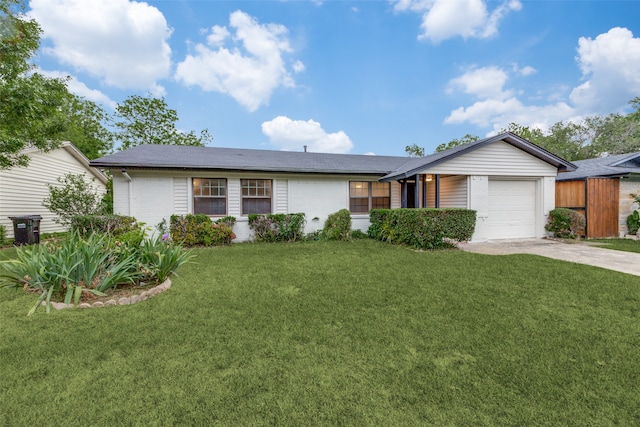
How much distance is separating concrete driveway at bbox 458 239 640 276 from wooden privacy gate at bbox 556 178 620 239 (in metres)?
2.19

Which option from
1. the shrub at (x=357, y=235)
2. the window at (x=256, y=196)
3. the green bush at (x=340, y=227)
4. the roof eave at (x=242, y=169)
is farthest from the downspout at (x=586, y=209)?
the window at (x=256, y=196)

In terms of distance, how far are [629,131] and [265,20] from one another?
121ft

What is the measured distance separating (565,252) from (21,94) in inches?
634

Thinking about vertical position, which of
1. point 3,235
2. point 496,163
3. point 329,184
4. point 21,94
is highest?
point 21,94

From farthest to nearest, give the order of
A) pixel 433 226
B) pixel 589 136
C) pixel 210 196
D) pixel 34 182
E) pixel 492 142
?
pixel 589 136, pixel 34 182, pixel 210 196, pixel 492 142, pixel 433 226

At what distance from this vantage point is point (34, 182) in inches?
457

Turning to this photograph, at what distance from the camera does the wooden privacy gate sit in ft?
31.4

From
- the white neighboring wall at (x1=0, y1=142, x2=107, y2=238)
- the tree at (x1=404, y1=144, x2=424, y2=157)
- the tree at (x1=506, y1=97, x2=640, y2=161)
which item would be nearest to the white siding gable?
the white neighboring wall at (x1=0, y1=142, x2=107, y2=238)

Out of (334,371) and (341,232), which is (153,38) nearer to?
(341,232)

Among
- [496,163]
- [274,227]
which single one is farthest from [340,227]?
[496,163]

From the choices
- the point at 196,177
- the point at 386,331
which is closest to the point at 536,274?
the point at 386,331

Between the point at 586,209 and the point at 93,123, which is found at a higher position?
the point at 93,123

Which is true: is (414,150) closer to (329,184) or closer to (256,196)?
(329,184)

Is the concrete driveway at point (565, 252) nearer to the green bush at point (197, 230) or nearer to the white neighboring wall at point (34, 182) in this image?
the green bush at point (197, 230)
